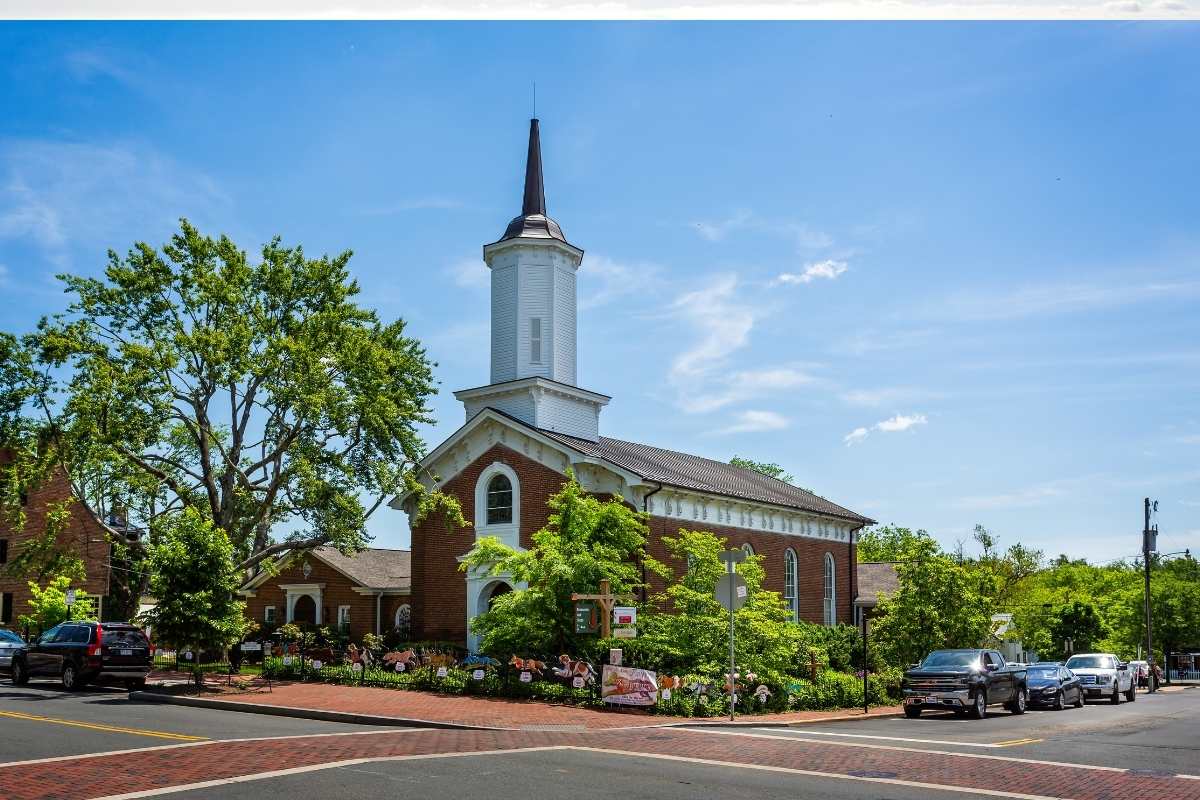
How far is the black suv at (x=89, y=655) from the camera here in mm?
26641

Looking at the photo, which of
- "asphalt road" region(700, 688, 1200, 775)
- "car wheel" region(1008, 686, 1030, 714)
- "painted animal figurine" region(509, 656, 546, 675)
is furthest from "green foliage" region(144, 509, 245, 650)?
"car wheel" region(1008, 686, 1030, 714)

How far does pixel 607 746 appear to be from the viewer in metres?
16.5

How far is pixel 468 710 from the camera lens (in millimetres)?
22031

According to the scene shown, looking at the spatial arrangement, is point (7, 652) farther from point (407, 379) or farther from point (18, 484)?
point (407, 379)

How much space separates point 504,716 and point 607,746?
16.7 feet

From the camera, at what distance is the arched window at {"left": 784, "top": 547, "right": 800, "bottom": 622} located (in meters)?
40.2

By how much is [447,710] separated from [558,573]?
490 cm

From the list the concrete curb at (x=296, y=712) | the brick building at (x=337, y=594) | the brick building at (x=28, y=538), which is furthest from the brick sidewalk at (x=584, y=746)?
the brick building at (x=28, y=538)

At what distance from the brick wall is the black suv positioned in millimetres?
9585

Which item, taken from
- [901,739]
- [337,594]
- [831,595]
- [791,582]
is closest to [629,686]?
[901,739]

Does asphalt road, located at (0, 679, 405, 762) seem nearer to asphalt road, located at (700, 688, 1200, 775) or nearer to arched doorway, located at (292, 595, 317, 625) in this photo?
asphalt road, located at (700, 688, 1200, 775)

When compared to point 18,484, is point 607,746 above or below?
below

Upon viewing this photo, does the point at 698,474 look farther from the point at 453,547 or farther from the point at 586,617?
the point at 586,617

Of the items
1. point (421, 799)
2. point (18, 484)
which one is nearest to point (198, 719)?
point (421, 799)
